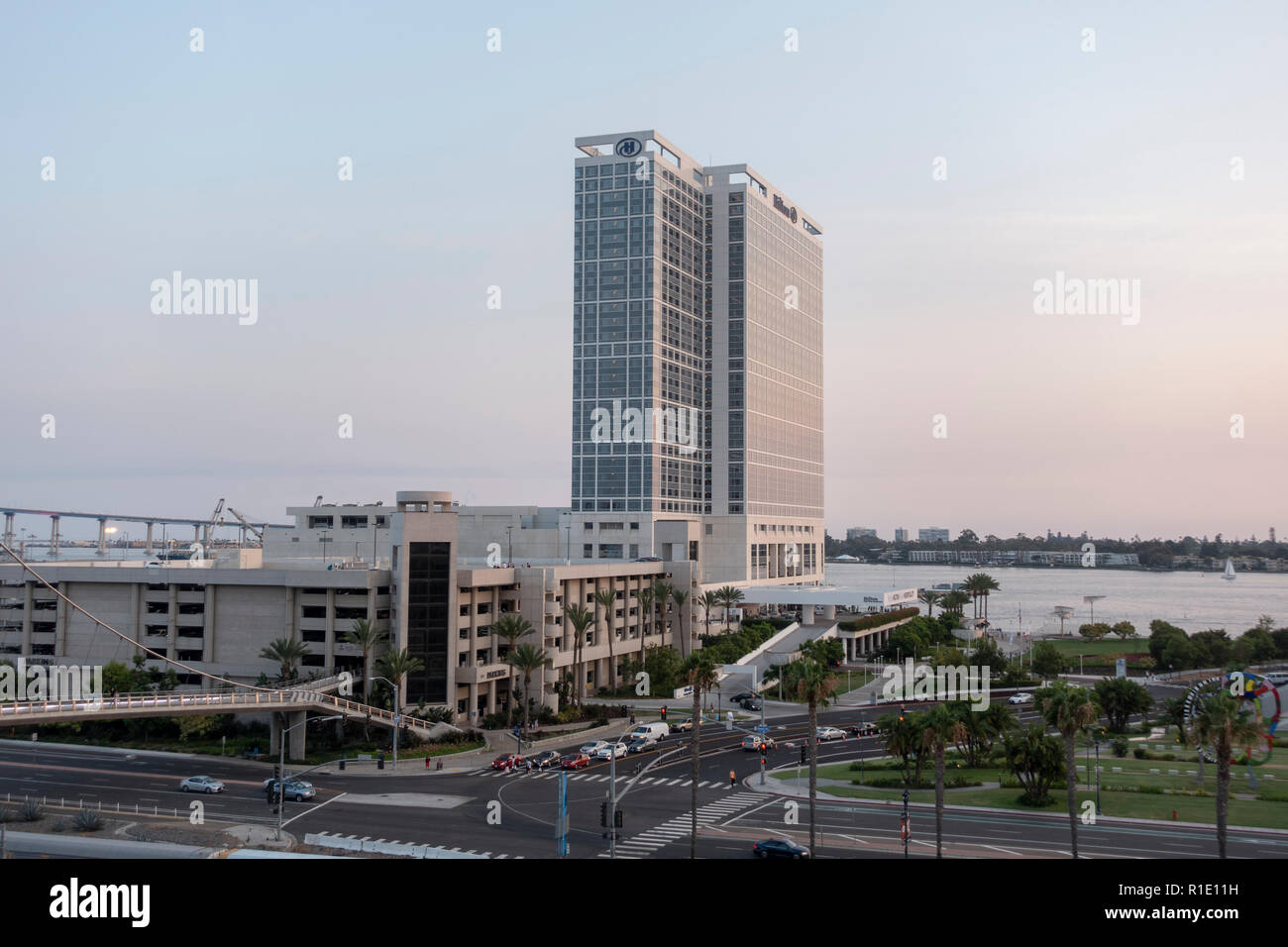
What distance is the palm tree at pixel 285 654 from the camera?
87875 millimetres

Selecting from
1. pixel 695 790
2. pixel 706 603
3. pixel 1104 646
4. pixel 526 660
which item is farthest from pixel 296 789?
pixel 1104 646

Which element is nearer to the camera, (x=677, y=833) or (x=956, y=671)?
(x=677, y=833)

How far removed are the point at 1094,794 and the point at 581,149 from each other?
144048mm

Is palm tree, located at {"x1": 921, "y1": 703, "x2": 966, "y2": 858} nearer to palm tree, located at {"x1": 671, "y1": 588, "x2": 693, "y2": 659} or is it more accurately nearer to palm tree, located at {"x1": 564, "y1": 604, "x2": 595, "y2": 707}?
palm tree, located at {"x1": 564, "y1": 604, "x2": 595, "y2": 707}

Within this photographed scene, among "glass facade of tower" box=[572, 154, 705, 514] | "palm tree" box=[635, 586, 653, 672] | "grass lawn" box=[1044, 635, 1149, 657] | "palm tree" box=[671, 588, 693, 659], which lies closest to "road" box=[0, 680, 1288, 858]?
"palm tree" box=[635, 586, 653, 672]

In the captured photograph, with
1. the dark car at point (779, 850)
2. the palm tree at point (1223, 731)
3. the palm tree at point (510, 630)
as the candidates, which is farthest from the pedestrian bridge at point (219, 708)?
the palm tree at point (1223, 731)

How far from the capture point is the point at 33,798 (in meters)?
60.2

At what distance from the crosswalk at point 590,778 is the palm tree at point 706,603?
63.8m

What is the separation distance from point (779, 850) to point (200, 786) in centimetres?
3963

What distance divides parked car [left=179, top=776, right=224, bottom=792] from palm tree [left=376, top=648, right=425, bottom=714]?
17.7 metres
